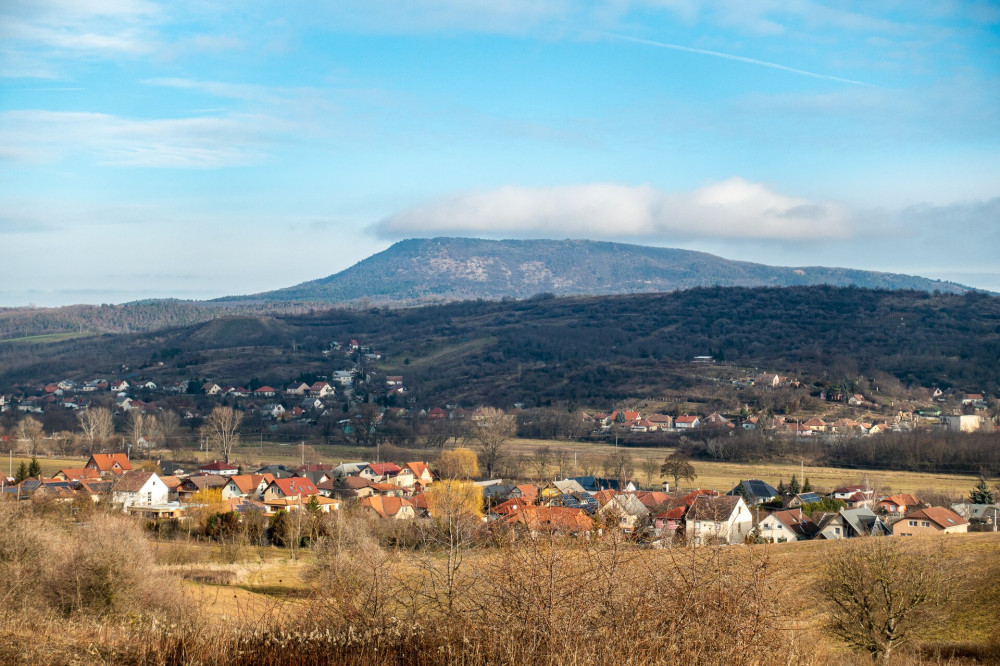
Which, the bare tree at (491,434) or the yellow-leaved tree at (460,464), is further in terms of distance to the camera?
the bare tree at (491,434)

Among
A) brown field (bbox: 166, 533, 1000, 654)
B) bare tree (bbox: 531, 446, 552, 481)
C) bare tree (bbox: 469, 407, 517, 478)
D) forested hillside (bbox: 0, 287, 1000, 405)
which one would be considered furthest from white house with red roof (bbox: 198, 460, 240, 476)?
forested hillside (bbox: 0, 287, 1000, 405)

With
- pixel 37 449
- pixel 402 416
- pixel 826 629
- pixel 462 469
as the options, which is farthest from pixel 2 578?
pixel 402 416

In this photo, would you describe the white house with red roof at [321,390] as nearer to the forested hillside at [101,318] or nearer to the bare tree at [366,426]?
the bare tree at [366,426]

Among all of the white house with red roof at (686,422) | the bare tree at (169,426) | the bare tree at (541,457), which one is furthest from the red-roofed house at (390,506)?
the white house with red roof at (686,422)

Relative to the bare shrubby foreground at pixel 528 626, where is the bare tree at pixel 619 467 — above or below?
below

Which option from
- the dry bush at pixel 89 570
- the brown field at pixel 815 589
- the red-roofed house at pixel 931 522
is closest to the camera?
the brown field at pixel 815 589

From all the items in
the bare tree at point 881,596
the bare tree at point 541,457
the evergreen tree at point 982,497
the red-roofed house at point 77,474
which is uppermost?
the bare tree at point 881,596

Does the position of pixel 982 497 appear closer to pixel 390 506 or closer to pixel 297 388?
pixel 390 506
